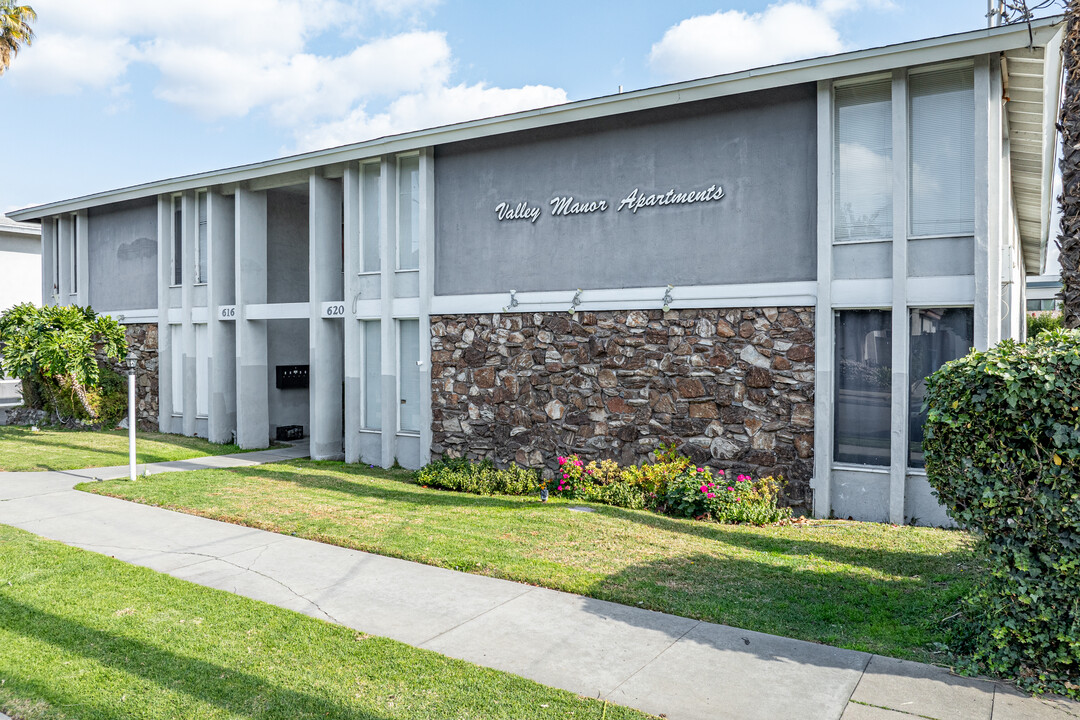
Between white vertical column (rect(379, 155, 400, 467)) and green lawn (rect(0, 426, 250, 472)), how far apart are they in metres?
4.07

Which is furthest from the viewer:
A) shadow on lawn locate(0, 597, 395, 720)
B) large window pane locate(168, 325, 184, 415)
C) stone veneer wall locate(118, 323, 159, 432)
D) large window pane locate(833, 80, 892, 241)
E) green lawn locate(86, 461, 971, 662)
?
stone veneer wall locate(118, 323, 159, 432)

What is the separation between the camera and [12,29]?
19.3m

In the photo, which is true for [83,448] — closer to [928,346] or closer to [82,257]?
[82,257]

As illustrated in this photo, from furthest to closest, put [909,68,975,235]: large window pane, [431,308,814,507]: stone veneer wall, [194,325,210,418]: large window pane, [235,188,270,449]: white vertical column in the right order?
1. [194,325,210,418]: large window pane
2. [235,188,270,449]: white vertical column
3. [431,308,814,507]: stone veneer wall
4. [909,68,975,235]: large window pane

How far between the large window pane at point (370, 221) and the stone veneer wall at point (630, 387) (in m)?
1.95

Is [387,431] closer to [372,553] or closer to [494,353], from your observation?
[494,353]

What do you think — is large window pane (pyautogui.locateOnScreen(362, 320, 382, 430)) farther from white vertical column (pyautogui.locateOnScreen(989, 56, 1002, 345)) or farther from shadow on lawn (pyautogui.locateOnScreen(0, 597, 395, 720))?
A: white vertical column (pyautogui.locateOnScreen(989, 56, 1002, 345))

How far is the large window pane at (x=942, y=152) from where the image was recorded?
8547 millimetres

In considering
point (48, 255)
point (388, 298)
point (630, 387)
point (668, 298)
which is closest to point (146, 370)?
point (48, 255)

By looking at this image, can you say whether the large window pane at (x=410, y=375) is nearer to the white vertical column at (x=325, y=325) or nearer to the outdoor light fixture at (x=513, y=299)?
the white vertical column at (x=325, y=325)

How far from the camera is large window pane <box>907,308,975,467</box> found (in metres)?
8.59

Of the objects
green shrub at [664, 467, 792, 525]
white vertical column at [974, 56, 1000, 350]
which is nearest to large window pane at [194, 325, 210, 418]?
green shrub at [664, 467, 792, 525]

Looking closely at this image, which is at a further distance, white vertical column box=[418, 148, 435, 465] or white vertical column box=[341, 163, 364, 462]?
white vertical column box=[341, 163, 364, 462]

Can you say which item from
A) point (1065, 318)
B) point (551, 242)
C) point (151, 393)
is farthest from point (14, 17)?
point (1065, 318)
